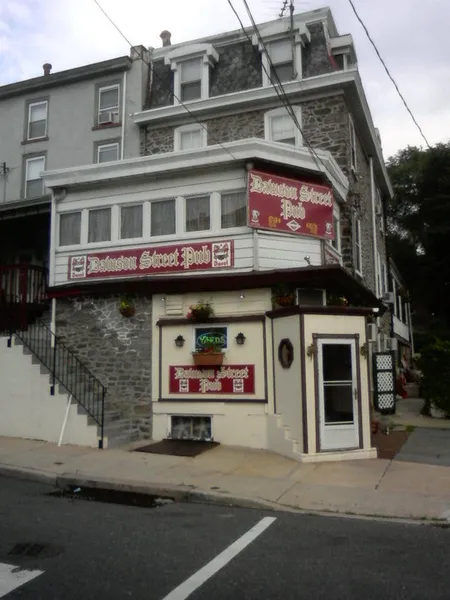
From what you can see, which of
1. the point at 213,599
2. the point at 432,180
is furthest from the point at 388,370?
the point at 432,180

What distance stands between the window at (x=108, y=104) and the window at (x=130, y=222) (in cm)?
744

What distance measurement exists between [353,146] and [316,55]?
9.44 ft

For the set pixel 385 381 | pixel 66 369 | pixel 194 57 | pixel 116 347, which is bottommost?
pixel 385 381

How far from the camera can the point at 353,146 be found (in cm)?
1647

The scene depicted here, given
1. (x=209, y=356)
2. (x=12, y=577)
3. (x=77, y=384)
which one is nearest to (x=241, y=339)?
(x=209, y=356)

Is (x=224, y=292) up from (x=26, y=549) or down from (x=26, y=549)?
up

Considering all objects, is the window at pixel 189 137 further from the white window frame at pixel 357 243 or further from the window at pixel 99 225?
the white window frame at pixel 357 243

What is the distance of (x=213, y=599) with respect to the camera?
4.16 m

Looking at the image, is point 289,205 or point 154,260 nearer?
point 289,205

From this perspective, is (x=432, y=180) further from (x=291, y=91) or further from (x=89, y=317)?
(x=89, y=317)

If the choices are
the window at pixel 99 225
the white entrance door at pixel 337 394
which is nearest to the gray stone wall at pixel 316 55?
the window at pixel 99 225

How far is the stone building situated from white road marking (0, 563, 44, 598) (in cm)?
587

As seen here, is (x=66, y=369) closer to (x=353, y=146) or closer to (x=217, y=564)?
(x=217, y=564)

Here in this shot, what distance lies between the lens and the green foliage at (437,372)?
1448cm
